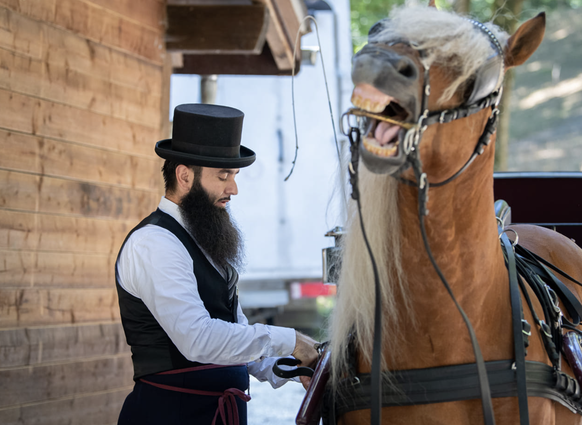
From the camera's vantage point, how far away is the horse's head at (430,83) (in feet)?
4.51

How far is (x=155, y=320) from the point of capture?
2182 mm

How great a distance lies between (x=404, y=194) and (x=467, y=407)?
0.61m

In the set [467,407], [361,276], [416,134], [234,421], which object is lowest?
[234,421]

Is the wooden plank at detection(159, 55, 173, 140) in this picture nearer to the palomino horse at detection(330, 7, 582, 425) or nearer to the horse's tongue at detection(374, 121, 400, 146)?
the palomino horse at detection(330, 7, 582, 425)

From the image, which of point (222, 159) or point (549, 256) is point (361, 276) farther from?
point (549, 256)

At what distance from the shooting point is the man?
2029mm

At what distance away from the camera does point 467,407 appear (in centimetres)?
166

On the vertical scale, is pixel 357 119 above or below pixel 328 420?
above

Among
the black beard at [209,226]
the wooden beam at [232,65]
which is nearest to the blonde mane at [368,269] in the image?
the black beard at [209,226]

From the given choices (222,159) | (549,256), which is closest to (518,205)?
(549,256)

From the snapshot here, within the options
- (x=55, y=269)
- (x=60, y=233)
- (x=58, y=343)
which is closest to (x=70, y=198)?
(x=60, y=233)

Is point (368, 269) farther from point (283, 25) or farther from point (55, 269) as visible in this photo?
point (283, 25)

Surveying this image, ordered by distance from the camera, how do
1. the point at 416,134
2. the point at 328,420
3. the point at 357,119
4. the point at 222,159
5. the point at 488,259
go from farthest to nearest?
1. the point at 222,159
2. the point at 328,420
3. the point at 488,259
4. the point at 357,119
5. the point at 416,134

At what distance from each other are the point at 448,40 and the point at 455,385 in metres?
0.90
